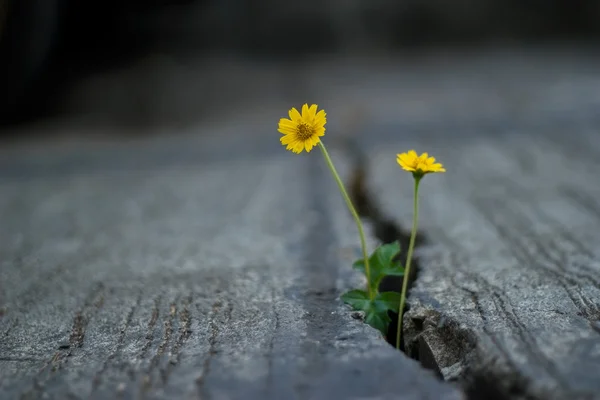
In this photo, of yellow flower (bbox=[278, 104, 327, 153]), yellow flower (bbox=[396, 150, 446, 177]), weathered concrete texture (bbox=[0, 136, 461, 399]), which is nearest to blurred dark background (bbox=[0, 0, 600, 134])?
weathered concrete texture (bbox=[0, 136, 461, 399])

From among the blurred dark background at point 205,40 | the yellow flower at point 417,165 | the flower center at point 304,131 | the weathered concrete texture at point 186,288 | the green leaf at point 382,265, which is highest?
the blurred dark background at point 205,40

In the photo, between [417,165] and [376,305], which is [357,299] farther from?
[417,165]

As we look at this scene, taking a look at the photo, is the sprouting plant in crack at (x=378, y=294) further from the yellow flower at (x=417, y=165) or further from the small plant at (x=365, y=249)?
the yellow flower at (x=417, y=165)

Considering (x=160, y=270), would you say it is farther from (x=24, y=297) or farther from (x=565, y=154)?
(x=565, y=154)

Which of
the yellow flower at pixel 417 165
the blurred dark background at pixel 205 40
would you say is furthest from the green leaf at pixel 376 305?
the blurred dark background at pixel 205 40

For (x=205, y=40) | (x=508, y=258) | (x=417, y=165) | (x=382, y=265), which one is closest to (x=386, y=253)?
(x=382, y=265)

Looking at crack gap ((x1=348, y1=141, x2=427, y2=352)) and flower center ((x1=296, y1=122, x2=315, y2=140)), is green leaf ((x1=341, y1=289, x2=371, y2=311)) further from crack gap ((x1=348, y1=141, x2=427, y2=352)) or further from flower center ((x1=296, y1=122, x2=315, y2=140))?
flower center ((x1=296, y1=122, x2=315, y2=140))
